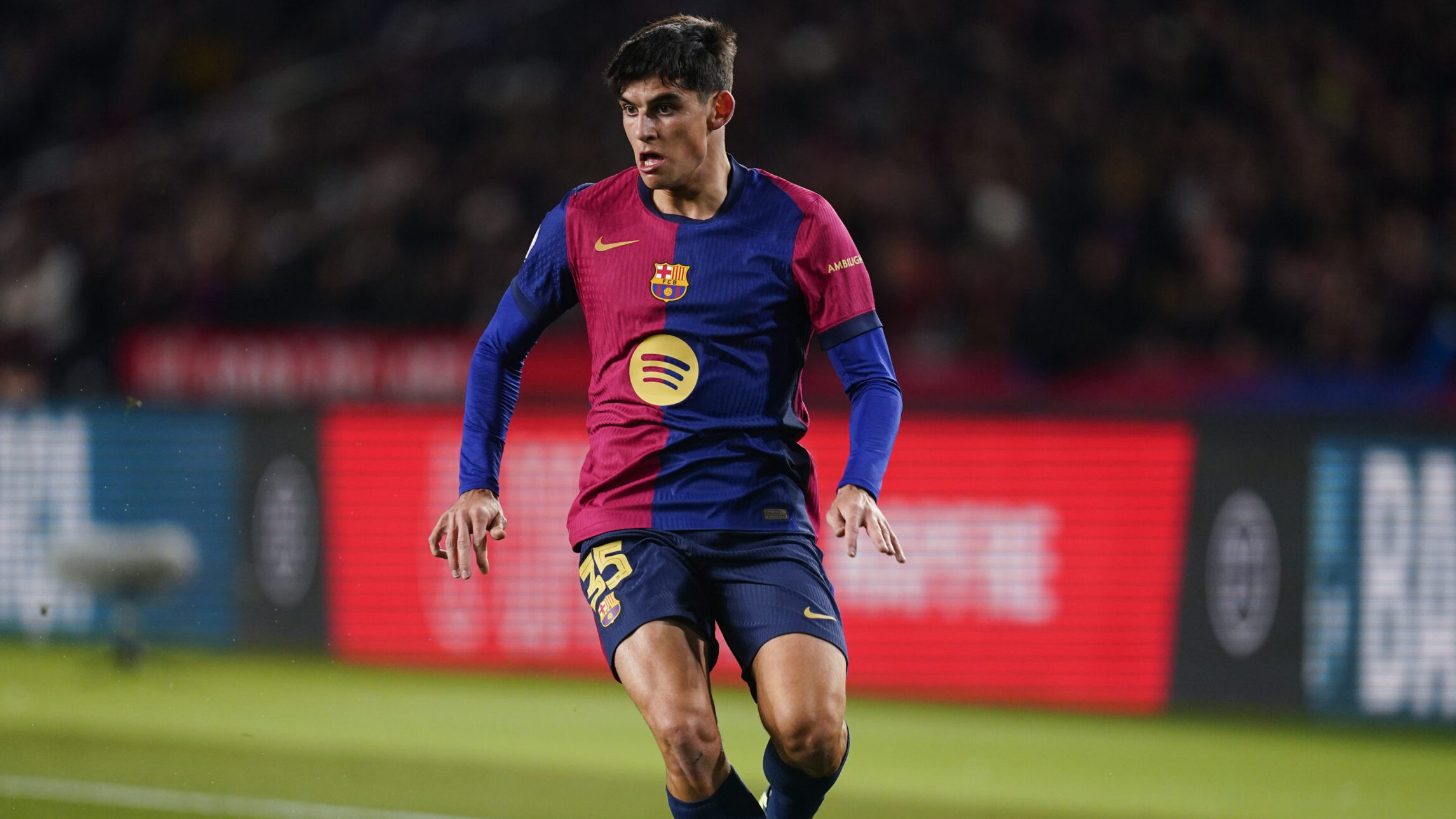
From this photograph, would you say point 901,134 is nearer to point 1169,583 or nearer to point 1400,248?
point 1400,248

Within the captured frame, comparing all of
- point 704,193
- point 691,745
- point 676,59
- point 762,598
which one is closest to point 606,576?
point 762,598

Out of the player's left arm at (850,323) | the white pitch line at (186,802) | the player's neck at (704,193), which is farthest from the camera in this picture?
the white pitch line at (186,802)

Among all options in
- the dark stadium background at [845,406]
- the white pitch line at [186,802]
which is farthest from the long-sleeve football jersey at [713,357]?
the dark stadium background at [845,406]

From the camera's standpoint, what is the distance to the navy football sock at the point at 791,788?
430 centimetres

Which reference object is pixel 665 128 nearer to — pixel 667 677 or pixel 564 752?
pixel 667 677

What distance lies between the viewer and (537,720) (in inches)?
343

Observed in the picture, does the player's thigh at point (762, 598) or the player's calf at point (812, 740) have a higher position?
the player's thigh at point (762, 598)

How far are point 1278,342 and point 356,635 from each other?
6.13m

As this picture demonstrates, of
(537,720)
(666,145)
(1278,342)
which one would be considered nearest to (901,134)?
(1278,342)

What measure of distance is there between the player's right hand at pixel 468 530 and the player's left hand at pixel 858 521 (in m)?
0.80

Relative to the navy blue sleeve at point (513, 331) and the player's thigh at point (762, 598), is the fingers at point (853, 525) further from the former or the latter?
the navy blue sleeve at point (513, 331)

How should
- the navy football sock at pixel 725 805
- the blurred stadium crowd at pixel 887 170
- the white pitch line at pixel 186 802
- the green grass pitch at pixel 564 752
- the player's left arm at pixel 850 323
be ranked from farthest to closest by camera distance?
1. the blurred stadium crowd at pixel 887 170
2. the green grass pitch at pixel 564 752
3. the white pitch line at pixel 186 802
4. the player's left arm at pixel 850 323
5. the navy football sock at pixel 725 805

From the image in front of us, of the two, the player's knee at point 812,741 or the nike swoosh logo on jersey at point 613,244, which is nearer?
the player's knee at point 812,741

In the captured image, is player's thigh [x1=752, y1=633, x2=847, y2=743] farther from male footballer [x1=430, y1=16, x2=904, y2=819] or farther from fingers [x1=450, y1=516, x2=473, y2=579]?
Result: fingers [x1=450, y1=516, x2=473, y2=579]
